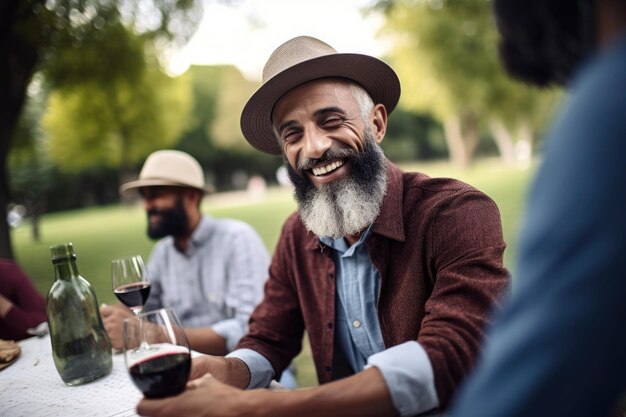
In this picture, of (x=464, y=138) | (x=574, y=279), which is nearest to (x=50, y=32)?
(x=574, y=279)

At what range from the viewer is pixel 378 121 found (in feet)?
7.76

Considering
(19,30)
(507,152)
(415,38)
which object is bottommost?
(507,152)

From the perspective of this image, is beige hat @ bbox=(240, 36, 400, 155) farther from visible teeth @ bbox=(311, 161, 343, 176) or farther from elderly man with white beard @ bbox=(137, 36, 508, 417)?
visible teeth @ bbox=(311, 161, 343, 176)

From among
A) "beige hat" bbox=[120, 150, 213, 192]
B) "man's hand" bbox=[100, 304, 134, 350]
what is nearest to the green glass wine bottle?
"man's hand" bbox=[100, 304, 134, 350]

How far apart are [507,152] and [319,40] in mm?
47081

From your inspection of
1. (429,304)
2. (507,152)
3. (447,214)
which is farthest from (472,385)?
(507,152)

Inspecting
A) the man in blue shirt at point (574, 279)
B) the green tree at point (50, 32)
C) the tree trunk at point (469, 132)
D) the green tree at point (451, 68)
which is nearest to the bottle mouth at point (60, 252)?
the man in blue shirt at point (574, 279)

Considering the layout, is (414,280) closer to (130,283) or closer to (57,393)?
(130,283)

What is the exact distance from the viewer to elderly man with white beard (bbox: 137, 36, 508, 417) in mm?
1713

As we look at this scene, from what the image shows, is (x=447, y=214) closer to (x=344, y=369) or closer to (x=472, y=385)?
(x=344, y=369)

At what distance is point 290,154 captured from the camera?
2.18 m

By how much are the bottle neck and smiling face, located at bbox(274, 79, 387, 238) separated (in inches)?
37.6

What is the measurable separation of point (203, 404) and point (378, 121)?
60.7 inches

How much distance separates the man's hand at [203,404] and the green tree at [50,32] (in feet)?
20.7
